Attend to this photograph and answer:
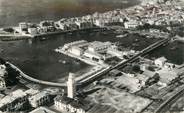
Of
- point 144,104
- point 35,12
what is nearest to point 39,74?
point 144,104

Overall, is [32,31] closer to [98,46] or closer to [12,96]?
[98,46]

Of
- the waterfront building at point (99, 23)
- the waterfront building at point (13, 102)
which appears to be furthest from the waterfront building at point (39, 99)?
the waterfront building at point (99, 23)

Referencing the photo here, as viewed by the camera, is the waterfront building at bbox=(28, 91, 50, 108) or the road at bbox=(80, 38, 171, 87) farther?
the road at bbox=(80, 38, 171, 87)

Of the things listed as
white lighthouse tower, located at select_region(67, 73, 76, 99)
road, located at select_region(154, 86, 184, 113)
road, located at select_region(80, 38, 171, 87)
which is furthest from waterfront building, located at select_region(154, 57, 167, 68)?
white lighthouse tower, located at select_region(67, 73, 76, 99)

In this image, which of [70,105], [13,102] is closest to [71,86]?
[70,105]

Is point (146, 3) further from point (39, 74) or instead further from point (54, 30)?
point (39, 74)

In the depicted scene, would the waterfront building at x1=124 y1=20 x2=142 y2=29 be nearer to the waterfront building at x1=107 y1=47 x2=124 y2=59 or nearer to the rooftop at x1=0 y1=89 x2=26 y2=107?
the waterfront building at x1=107 y1=47 x2=124 y2=59

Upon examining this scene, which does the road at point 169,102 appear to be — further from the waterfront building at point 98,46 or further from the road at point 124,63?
the waterfront building at point 98,46
